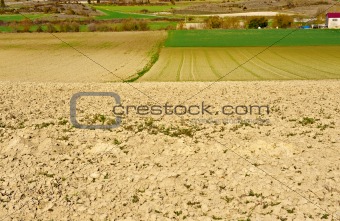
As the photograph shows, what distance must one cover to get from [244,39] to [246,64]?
20.2 meters

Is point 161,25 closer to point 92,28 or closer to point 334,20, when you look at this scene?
point 92,28

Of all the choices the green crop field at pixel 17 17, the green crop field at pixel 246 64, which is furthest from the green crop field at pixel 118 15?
the green crop field at pixel 246 64

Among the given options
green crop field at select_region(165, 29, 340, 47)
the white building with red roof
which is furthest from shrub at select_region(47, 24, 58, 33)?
the white building with red roof

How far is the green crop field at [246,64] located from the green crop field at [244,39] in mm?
3649

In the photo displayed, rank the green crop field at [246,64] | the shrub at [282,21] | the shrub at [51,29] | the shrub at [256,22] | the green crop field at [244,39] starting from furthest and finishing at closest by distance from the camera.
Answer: the shrub at [256,22] → the shrub at [282,21] → the shrub at [51,29] → the green crop field at [244,39] → the green crop field at [246,64]

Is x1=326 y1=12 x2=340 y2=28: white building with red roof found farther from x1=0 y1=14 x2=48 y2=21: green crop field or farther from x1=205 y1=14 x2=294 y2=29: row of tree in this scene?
x1=0 y1=14 x2=48 y2=21: green crop field

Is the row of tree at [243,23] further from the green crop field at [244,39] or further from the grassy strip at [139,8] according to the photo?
the grassy strip at [139,8]

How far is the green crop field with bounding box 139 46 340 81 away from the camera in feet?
84.1

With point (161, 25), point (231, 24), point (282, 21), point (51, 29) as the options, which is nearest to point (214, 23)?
point (231, 24)

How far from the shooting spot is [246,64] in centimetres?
3092

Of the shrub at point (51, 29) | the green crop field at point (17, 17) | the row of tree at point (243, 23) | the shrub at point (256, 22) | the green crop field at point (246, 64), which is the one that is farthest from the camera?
the green crop field at point (17, 17)

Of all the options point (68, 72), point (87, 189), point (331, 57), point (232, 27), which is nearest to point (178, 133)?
point (87, 189)

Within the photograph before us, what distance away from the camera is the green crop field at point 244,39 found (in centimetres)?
4599

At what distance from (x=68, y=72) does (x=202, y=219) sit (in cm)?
2187
